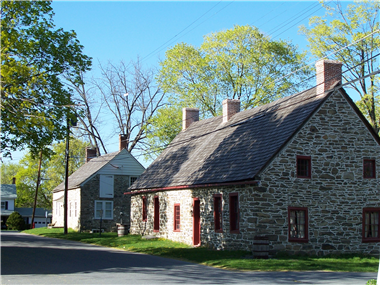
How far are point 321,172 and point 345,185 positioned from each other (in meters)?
1.28

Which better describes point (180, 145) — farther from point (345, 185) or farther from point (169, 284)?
point (169, 284)

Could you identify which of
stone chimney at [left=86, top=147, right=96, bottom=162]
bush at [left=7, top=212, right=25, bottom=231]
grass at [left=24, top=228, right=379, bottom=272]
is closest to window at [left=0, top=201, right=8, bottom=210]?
bush at [left=7, top=212, right=25, bottom=231]

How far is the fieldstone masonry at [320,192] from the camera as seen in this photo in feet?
65.4

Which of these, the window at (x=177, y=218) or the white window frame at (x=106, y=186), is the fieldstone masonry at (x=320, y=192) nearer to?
the window at (x=177, y=218)

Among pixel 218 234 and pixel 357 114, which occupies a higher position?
pixel 357 114

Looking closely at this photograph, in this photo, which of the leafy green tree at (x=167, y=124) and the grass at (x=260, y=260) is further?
the leafy green tree at (x=167, y=124)

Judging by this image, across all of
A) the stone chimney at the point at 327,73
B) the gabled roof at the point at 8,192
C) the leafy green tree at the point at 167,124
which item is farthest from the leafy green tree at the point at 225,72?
the gabled roof at the point at 8,192

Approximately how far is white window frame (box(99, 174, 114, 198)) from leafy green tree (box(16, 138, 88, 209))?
27356 millimetres

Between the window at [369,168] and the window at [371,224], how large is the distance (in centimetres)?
153

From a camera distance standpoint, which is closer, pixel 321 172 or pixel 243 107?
pixel 321 172

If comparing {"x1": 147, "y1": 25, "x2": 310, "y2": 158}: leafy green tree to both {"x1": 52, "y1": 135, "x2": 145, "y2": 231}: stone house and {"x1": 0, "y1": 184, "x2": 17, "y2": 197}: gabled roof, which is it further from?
{"x1": 0, "y1": 184, "x2": 17, "y2": 197}: gabled roof

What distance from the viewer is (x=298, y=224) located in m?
20.4

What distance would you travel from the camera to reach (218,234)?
2203 centimetres

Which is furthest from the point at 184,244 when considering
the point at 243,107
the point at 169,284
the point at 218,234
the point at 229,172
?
the point at 243,107
